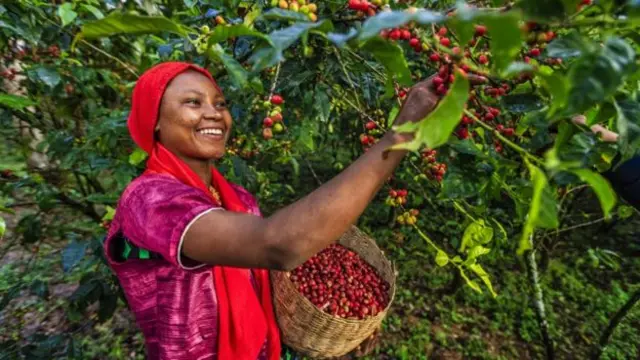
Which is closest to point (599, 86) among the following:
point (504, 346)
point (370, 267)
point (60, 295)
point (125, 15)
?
point (125, 15)

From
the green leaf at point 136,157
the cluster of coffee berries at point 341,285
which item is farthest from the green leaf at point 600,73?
the green leaf at point 136,157

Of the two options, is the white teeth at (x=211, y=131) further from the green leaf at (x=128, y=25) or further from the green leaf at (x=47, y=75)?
the green leaf at (x=47, y=75)

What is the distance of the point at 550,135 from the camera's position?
2.93 feet

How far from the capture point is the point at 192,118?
4.06 feet

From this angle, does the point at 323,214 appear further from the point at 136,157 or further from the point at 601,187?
the point at 136,157

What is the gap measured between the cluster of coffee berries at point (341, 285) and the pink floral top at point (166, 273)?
0.40 metres

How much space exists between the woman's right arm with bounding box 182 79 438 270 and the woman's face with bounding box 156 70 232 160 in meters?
0.52

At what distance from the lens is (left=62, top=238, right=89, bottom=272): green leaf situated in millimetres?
1791

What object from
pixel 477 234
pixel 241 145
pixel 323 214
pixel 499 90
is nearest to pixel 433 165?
pixel 477 234

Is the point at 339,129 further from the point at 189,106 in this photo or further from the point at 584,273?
the point at 584,273

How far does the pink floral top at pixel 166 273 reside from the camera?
3.19 feet

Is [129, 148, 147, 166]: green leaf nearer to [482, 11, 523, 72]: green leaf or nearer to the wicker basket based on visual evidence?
the wicker basket

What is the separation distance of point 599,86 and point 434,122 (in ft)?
0.60

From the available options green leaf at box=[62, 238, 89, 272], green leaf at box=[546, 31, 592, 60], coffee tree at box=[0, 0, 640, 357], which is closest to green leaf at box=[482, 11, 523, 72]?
coffee tree at box=[0, 0, 640, 357]
